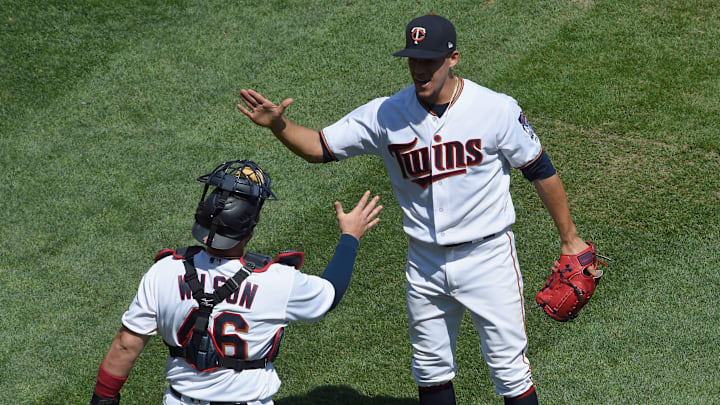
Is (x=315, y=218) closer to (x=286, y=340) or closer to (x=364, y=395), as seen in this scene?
(x=286, y=340)

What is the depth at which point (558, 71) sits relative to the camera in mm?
8719

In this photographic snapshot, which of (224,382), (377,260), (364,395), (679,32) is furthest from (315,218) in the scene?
(679,32)

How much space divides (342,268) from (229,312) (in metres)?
0.66

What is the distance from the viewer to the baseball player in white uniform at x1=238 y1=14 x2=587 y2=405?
4316mm

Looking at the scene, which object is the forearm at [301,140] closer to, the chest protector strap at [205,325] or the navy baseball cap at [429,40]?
the navy baseball cap at [429,40]

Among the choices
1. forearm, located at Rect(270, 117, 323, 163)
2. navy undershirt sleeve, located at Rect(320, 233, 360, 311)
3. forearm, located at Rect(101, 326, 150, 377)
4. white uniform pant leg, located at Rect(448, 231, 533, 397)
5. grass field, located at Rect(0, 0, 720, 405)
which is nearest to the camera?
forearm, located at Rect(101, 326, 150, 377)

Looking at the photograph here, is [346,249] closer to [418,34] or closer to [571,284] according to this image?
[418,34]

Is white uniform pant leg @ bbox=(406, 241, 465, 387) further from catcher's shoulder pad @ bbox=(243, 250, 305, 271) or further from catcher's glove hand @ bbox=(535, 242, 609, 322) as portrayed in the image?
catcher's shoulder pad @ bbox=(243, 250, 305, 271)

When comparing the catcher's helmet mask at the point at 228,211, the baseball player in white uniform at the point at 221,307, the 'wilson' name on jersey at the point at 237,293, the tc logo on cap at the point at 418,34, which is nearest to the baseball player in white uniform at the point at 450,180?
the tc logo on cap at the point at 418,34

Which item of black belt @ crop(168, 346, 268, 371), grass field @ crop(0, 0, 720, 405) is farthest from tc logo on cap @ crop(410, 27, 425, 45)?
grass field @ crop(0, 0, 720, 405)

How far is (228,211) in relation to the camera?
12.3 ft

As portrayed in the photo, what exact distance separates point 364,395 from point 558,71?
15.6 feet

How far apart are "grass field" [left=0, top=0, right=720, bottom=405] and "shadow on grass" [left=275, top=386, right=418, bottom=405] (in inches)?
0.6

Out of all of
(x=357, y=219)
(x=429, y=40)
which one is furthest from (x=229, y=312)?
(x=429, y=40)
